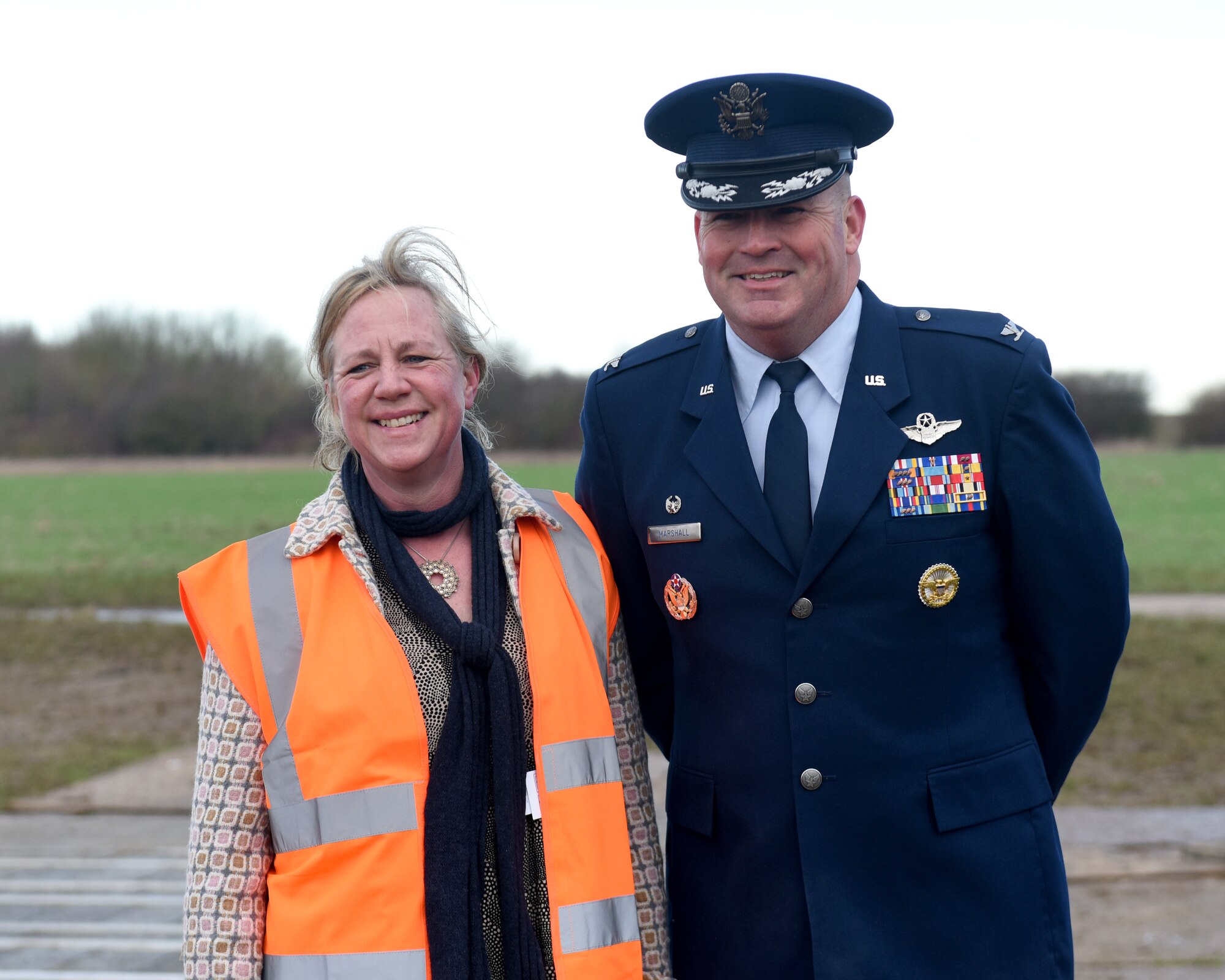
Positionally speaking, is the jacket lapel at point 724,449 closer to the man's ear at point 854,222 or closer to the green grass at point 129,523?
the man's ear at point 854,222

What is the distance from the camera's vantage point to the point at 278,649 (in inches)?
88.0

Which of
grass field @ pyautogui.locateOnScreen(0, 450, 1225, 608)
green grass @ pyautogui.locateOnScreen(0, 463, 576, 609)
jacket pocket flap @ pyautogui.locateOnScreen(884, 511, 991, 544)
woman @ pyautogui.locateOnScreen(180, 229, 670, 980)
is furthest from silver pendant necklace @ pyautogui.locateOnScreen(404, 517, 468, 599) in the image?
green grass @ pyautogui.locateOnScreen(0, 463, 576, 609)

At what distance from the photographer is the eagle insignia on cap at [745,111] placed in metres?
2.51

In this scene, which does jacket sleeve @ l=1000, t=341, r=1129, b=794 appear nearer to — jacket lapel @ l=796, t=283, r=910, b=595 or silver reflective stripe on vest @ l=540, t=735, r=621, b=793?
jacket lapel @ l=796, t=283, r=910, b=595

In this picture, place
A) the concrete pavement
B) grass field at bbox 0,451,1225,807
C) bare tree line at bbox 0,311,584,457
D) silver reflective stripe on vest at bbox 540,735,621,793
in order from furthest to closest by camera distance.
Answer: bare tree line at bbox 0,311,584,457 < grass field at bbox 0,451,1225,807 < the concrete pavement < silver reflective stripe on vest at bbox 540,735,621,793

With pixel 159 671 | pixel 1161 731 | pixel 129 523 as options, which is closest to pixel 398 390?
pixel 1161 731

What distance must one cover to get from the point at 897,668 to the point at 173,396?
2248 inches

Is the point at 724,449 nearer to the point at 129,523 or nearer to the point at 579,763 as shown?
the point at 579,763

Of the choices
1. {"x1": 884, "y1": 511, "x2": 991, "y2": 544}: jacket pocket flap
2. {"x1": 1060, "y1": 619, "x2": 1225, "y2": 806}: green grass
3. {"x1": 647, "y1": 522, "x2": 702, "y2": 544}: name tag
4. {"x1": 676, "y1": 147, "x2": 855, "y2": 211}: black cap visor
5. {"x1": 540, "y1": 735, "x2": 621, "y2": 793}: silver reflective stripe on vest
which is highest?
{"x1": 676, "y1": 147, "x2": 855, "y2": 211}: black cap visor

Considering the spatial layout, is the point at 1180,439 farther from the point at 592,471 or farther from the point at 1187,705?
the point at 592,471

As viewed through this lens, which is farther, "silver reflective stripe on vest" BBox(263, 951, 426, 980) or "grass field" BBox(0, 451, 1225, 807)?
"grass field" BBox(0, 451, 1225, 807)

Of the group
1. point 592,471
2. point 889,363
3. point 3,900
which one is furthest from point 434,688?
point 3,900

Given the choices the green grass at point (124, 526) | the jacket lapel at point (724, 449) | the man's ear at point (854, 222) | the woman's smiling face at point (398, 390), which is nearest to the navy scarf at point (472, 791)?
the woman's smiling face at point (398, 390)

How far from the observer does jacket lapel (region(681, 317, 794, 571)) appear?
2.47 metres
